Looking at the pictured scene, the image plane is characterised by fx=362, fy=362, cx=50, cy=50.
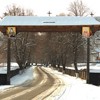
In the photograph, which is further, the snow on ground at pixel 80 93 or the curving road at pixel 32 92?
the curving road at pixel 32 92

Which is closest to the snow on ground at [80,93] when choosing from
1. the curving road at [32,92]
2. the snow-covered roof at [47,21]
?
the curving road at [32,92]

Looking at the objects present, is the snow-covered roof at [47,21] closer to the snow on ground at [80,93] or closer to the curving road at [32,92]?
the curving road at [32,92]

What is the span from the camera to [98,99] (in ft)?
60.2

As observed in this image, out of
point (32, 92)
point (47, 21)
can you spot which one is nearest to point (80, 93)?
point (32, 92)

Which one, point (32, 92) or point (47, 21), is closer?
point (32, 92)

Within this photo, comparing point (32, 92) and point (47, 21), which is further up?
point (47, 21)

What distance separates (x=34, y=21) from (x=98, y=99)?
1737cm

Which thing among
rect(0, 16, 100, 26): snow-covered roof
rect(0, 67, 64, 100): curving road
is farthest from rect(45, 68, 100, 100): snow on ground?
rect(0, 16, 100, 26): snow-covered roof

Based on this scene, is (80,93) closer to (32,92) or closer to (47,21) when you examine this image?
(32,92)

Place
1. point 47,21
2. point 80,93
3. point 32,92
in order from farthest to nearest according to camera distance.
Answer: point 47,21 → point 32,92 → point 80,93

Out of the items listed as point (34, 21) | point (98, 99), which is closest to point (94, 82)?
point (34, 21)

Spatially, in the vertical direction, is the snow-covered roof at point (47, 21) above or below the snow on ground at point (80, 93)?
above

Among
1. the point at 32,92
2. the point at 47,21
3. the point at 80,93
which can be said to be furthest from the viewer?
the point at 47,21

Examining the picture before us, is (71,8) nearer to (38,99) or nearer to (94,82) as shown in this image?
(94,82)
